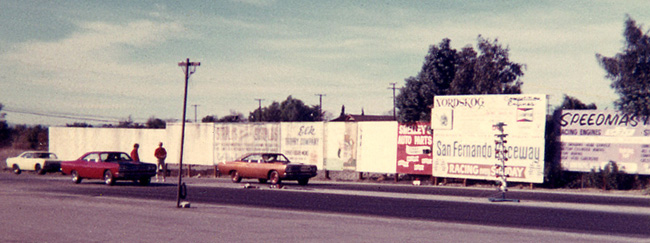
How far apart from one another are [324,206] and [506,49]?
96.9ft

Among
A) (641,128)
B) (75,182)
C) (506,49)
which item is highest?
(506,49)

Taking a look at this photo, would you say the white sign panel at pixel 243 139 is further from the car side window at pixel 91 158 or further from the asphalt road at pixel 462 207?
the asphalt road at pixel 462 207

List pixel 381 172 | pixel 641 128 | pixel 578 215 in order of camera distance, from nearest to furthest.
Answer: pixel 578 215
pixel 641 128
pixel 381 172

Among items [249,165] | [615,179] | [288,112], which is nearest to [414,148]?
[249,165]

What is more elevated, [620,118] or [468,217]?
[620,118]

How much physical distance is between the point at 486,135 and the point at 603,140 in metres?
5.20

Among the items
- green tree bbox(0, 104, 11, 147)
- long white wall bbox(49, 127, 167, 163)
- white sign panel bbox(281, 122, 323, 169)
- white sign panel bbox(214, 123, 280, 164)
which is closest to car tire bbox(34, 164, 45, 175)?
long white wall bbox(49, 127, 167, 163)

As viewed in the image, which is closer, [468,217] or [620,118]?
[468,217]

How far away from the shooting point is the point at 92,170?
28.8 meters

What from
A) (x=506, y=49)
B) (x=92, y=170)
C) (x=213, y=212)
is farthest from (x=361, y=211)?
(x=506, y=49)

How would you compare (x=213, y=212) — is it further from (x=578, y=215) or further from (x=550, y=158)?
(x=550, y=158)

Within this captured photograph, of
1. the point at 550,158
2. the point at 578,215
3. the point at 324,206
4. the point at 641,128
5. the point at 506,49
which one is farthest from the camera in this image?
the point at 506,49

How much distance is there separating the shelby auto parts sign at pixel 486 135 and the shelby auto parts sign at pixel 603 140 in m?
1.33

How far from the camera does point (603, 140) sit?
95.4ft
